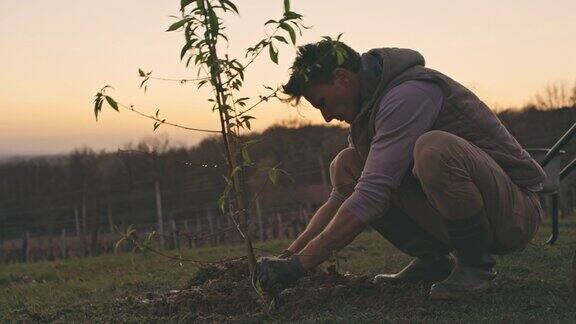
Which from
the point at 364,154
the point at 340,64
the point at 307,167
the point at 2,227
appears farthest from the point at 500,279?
the point at 2,227

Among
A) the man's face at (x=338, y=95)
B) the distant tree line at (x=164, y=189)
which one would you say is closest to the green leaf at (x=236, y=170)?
the man's face at (x=338, y=95)

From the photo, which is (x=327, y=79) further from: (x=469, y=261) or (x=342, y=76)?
(x=469, y=261)

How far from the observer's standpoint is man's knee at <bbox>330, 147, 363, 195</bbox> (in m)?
4.07

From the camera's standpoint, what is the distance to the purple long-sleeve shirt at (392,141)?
3215 mm

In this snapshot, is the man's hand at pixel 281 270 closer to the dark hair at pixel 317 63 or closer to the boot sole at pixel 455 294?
the boot sole at pixel 455 294

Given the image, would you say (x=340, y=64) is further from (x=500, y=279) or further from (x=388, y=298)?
(x=500, y=279)

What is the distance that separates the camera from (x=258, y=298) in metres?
3.78

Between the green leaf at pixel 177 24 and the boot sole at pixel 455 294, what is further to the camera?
the boot sole at pixel 455 294

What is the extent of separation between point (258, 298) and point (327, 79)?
4.19 feet

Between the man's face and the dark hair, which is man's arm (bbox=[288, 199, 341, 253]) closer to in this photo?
the man's face

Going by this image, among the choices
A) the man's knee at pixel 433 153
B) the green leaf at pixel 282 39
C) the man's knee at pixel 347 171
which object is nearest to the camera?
the green leaf at pixel 282 39

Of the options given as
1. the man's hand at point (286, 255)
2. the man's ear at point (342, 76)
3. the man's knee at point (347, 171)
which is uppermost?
the man's ear at point (342, 76)

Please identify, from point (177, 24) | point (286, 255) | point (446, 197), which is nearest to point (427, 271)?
point (446, 197)

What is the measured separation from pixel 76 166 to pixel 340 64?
37.9 metres
